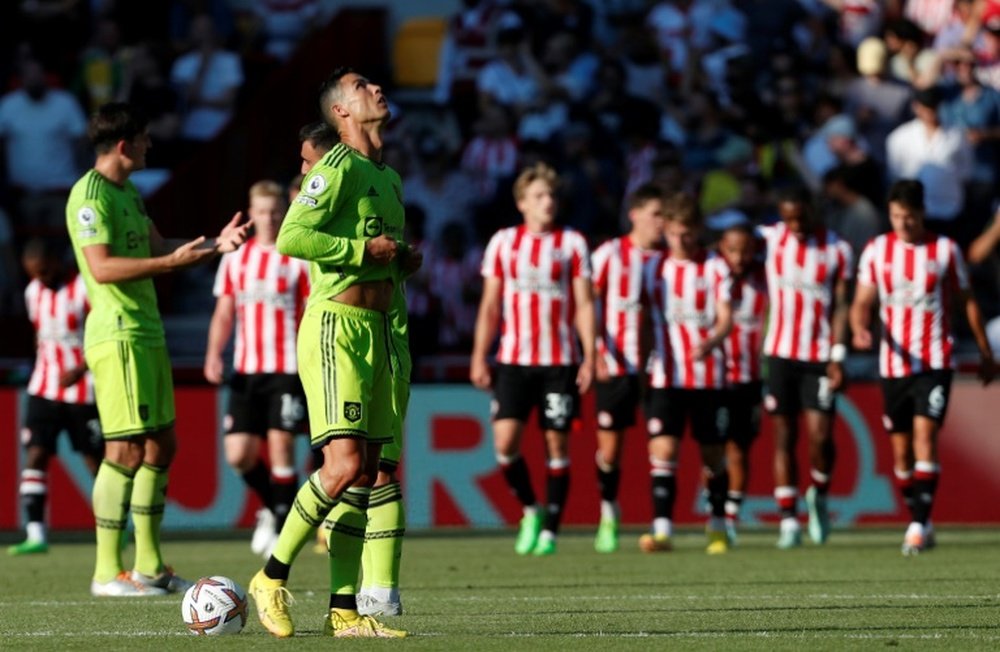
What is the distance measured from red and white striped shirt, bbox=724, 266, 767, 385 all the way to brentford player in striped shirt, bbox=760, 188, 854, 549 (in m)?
0.21

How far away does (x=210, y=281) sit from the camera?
67.4 ft

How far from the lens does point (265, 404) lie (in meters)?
13.9

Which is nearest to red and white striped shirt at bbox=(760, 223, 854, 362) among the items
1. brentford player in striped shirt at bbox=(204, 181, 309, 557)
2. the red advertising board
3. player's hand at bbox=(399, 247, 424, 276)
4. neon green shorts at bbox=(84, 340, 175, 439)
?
the red advertising board

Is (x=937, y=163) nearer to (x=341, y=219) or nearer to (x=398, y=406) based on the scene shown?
(x=398, y=406)

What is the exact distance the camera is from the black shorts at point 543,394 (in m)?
13.9

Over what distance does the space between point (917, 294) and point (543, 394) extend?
2543 mm

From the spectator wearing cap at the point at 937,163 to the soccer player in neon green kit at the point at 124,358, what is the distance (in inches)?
378

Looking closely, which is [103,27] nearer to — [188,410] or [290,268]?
[188,410]

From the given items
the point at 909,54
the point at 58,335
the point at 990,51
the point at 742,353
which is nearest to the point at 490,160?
the point at 909,54

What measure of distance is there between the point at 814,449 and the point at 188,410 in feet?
17.0

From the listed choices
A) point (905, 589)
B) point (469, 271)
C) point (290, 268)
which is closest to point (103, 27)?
point (469, 271)

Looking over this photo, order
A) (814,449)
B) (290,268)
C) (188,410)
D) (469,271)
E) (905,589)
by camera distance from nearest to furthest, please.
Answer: (905,589) → (290,268) → (814,449) → (188,410) → (469,271)

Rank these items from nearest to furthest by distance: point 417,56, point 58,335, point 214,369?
point 214,369 < point 58,335 < point 417,56

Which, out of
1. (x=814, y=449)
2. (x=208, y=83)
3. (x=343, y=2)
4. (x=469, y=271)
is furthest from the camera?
(x=343, y=2)
